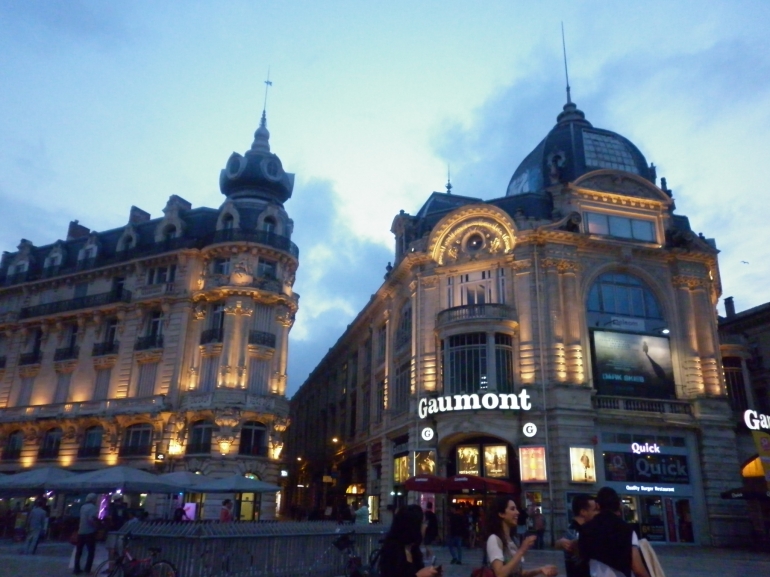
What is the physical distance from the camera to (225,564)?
40.8 feet

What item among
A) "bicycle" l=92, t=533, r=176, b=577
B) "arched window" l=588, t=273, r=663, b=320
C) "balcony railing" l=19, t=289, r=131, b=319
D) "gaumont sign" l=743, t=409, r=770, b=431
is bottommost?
"bicycle" l=92, t=533, r=176, b=577

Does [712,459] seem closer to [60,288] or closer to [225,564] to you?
[225,564]

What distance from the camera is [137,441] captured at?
37281 millimetres

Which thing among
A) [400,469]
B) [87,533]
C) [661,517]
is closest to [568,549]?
[87,533]

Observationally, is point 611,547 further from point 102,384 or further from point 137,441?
point 102,384

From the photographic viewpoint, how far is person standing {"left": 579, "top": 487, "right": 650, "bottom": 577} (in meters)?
5.62

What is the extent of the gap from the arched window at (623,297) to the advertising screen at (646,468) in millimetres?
7222

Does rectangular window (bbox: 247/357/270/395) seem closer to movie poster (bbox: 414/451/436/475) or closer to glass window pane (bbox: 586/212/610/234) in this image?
movie poster (bbox: 414/451/436/475)

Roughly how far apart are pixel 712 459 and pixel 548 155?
18.8 m

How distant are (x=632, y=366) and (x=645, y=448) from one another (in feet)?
13.1

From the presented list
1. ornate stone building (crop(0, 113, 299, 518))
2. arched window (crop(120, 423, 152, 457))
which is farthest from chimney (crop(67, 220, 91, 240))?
arched window (crop(120, 423, 152, 457))

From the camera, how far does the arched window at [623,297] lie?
3319cm

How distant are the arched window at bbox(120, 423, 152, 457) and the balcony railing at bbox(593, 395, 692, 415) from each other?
81.0 ft

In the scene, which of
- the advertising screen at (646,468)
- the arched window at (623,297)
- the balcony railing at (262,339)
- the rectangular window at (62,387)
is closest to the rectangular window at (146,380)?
the rectangular window at (62,387)
